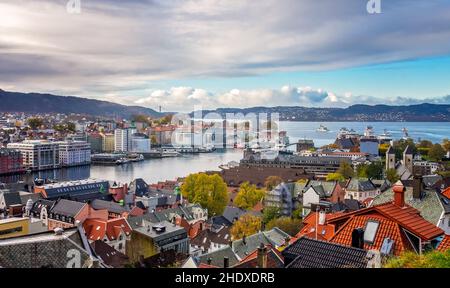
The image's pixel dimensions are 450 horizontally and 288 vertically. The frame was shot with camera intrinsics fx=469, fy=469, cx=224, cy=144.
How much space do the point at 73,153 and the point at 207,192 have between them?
515 inches

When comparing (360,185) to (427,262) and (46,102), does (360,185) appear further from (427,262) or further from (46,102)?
(427,262)

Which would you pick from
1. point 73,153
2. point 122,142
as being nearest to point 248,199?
point 73,153

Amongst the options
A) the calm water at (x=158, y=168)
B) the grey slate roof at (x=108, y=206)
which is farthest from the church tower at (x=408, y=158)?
the grey slate roof at (x=108, y=206)

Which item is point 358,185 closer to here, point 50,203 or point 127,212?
point 127,212

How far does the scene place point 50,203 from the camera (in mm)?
9070

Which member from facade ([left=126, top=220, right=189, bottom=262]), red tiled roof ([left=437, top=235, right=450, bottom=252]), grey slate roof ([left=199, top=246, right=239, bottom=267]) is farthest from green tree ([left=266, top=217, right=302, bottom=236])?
red tiled roof ([left=437, top=235, right=450, bottom=252])

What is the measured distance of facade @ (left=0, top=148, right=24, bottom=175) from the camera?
58.6 feet

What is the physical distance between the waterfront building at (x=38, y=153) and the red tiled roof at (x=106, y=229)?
44.4ft

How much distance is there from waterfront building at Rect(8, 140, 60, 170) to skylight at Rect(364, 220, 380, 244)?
18594 mm

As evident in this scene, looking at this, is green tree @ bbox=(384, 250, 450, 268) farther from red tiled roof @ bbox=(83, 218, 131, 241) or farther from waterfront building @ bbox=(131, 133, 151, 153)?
waterfront building @ bbox=(131, 133, 151, 153)

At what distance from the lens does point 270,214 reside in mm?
8195

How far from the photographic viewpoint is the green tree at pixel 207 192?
9906 mm
